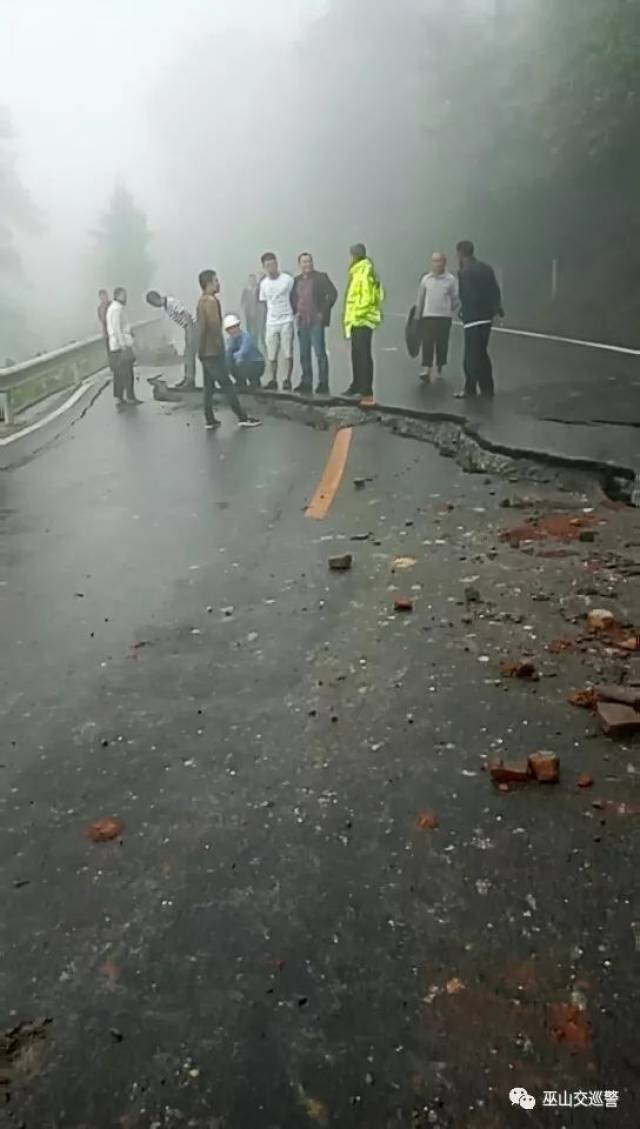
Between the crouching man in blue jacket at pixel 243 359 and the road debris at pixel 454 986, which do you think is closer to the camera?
the road debris at pixel 454 986

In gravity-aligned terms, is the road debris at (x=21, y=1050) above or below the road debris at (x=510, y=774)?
above

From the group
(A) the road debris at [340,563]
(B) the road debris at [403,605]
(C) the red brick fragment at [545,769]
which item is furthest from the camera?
(A) the road debris at [340,563]

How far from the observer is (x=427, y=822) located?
11.6 ft

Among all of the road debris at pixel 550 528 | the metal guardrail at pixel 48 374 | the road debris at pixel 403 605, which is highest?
the road debris at pixel 403 605

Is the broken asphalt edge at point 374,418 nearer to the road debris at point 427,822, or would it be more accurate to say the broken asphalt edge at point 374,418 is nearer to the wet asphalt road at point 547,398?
the wet asphalt road at point 547,398

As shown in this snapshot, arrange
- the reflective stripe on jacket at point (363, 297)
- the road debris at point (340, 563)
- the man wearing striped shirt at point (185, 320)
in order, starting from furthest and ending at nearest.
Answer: the man wearing striped shirt at point (185, 320)
the reflective stripe on jacket at point (363, 297)
the road debris at point (340, 563)

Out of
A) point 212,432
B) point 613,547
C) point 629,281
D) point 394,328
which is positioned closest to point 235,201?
point 394,328

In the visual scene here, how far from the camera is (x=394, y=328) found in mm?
34312

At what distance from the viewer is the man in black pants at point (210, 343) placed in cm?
1315

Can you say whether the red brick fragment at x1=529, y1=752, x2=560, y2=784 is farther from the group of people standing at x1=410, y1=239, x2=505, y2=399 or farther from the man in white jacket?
the man in white jacket

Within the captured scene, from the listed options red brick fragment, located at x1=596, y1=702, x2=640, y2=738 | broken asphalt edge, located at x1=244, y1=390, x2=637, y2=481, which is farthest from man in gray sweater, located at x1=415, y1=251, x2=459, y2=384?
red brick fragment, located at x1=596, y1=702, x2=640, y2=738

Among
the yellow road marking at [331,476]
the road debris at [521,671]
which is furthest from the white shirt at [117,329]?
the road debris at [521,671]

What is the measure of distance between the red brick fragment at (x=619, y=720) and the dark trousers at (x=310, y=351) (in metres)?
11.4

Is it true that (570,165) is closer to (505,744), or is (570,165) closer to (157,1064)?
(505,744)
